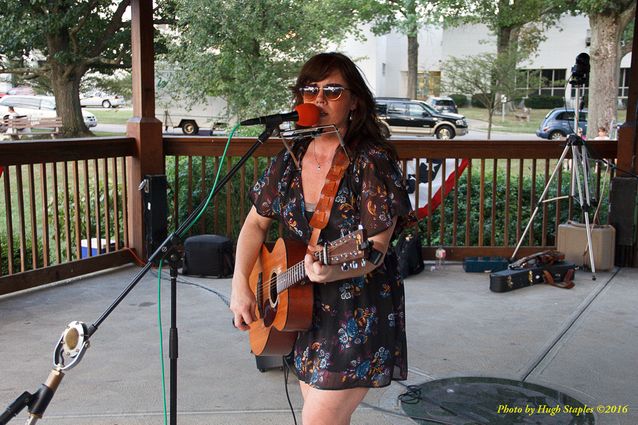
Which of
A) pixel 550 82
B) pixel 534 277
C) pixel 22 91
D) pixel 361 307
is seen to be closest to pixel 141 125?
pixel 534 277

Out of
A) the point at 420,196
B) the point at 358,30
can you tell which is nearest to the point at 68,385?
the point at 420,196

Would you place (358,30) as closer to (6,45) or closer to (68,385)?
(6,45)

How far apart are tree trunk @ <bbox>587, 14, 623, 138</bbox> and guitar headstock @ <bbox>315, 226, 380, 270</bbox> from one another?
467 inches

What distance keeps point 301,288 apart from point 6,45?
966 centimetres

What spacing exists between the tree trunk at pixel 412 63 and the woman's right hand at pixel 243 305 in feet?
37.4

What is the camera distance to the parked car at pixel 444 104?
13.6 m

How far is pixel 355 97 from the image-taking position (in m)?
1.96

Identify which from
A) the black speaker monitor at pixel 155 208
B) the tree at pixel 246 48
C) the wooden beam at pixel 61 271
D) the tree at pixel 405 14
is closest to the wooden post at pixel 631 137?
the black speaker monitor at pixel 155 208

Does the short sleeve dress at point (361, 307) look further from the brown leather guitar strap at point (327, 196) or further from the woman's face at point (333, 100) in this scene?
the woman's face at point (333, 100)

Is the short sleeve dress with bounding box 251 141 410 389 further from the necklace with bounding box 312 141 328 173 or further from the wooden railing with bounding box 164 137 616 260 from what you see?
the wooden railing with bounding box 164 137 616 260

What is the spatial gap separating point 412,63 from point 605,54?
3429 mm

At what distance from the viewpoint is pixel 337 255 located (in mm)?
1611

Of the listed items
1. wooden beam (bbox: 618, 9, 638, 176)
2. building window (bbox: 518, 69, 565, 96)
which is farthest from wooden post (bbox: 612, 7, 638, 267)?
building window (bbox: 518, 69, 565, 96)

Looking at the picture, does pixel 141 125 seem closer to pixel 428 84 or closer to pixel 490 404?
pixel 490 404
